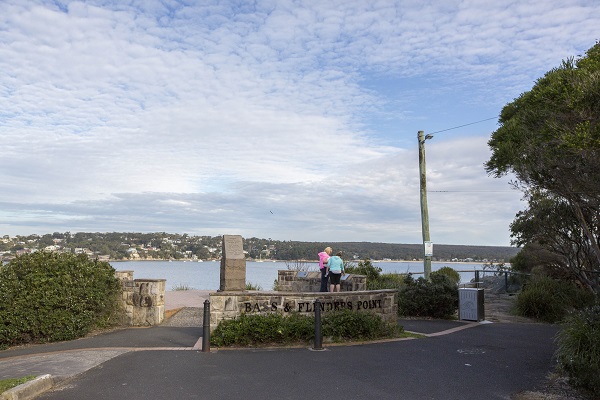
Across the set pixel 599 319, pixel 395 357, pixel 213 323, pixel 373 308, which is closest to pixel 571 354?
pixel 599 319

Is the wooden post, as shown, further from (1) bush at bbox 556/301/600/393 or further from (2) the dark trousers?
(1) bush at bbox 556/301/600/393

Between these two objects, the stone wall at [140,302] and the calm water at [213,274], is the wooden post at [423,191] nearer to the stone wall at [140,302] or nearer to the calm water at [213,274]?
the calm water at [213,274]

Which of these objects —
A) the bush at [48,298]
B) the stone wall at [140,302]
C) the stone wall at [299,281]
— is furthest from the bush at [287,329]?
the stone wall at [299,281]

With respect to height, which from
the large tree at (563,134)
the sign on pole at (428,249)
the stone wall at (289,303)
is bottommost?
the stone wall at (289,303)

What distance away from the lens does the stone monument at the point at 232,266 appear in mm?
16812

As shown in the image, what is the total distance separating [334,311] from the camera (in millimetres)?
11750

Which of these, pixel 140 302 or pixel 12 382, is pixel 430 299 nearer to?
pixel 140 302

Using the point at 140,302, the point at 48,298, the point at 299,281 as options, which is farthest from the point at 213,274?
the point at 48,298

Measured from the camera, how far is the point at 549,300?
16344 mm

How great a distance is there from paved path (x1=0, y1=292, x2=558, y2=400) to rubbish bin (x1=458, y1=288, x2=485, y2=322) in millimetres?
2980

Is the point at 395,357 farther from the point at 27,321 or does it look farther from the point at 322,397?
the point at 27,321

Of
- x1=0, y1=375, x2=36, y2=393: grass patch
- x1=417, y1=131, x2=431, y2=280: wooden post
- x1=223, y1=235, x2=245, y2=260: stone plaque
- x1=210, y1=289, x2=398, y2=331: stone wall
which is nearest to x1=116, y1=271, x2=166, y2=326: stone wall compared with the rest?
x1=223, y1=235, x2=245, y2=260: stone plaque

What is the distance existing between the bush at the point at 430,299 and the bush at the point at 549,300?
7.48ft

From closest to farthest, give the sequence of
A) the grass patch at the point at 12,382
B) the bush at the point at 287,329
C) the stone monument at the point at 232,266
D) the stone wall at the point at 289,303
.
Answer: the grass patch at the point at 12,382 → the bush at the point at 287,329 → the stone wall at the point at 289,303 → the stone monument at the point at 232,266
